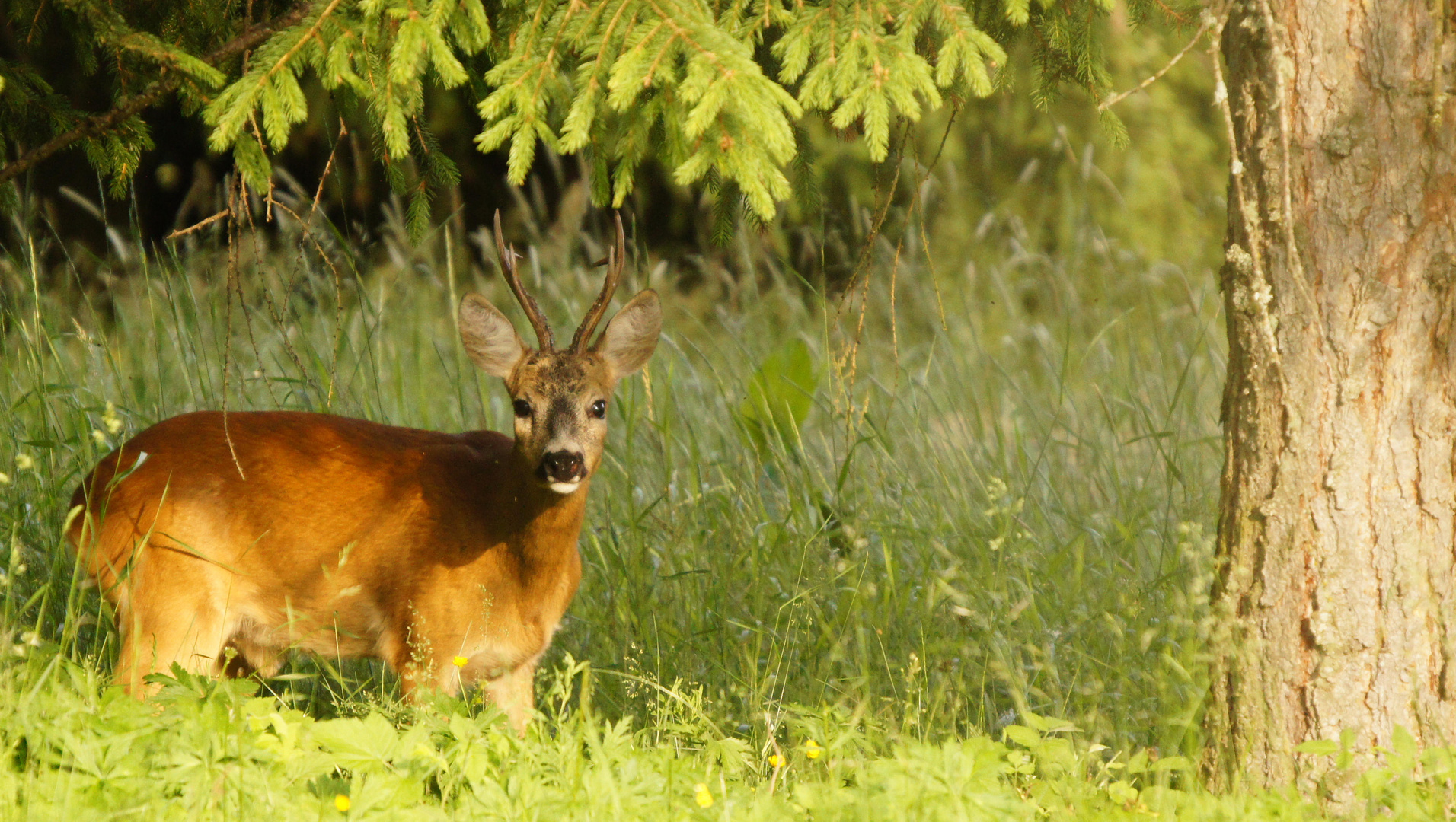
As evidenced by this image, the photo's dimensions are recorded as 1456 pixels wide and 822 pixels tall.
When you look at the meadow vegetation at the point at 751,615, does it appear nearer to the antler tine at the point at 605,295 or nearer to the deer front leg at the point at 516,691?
the deer front leg at the point at 516,691

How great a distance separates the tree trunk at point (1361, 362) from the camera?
2.69 m

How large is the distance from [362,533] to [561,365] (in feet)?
2.20

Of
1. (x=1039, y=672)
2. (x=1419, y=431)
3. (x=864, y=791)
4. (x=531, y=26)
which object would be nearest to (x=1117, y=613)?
(x=1039, y=672)

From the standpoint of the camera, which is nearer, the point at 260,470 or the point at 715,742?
the point at 715,742

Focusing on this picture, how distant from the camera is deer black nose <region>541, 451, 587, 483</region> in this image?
342 centimetres

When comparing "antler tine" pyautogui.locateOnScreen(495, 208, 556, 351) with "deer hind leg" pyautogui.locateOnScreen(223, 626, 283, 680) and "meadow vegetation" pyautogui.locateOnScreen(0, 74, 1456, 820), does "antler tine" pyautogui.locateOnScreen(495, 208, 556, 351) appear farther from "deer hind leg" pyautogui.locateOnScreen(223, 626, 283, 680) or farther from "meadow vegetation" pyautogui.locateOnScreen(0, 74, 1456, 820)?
"deer hind leg" pyautogui.locateOnScreen(223, 626, 283, 680)

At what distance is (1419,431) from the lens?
2699 millimetres

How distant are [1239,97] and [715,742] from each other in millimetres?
1667

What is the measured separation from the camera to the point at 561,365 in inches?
146

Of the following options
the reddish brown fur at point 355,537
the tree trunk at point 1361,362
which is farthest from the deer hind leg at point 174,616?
the tree trunk at point 1361,362

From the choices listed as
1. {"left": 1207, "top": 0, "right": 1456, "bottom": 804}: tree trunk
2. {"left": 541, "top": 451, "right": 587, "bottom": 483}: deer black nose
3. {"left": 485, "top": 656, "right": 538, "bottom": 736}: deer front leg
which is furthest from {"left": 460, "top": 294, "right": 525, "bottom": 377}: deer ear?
{"left": 1207, "top": 0, "right": 1456, "bottom": 804}: tree trunk

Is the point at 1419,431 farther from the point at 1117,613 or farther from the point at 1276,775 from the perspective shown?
the point at 1117,613

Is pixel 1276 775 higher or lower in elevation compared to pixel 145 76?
lower

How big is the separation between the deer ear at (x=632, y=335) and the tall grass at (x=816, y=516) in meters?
0.36
